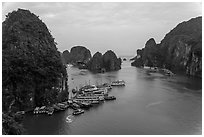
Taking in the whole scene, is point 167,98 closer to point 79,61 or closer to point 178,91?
point 178,91

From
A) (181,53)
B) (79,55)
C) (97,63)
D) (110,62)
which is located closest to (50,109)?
(97,63)

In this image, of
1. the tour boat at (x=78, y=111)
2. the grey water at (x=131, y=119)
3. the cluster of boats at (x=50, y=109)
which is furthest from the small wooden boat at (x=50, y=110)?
the tour boat at (x=78, y=111)

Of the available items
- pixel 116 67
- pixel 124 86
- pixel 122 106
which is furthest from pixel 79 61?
pixel 122 106

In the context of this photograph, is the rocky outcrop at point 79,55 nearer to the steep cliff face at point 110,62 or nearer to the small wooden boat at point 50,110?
the steep cliff face at point 110,62

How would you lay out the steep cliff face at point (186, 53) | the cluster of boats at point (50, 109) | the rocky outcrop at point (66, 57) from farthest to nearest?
the rocky outcrop at point (66, 57)
the steep cliff face at point (186, 53)
the cluster of boats at point (50, 109)

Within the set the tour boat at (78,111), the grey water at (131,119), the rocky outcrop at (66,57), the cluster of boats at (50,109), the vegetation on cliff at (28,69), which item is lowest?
the grey water at (131,119)

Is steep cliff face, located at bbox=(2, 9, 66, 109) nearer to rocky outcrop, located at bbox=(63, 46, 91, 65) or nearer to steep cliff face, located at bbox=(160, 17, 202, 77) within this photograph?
steep cliff face, located at bbox=(160, 17, 202, 77)

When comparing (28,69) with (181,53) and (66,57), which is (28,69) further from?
A: (66,57)
